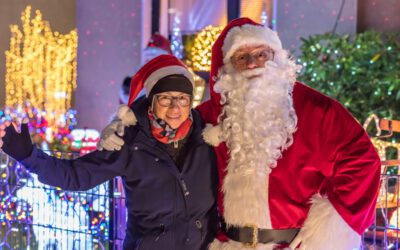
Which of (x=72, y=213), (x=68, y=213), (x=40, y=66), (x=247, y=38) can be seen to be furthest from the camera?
(x=40, y=66)

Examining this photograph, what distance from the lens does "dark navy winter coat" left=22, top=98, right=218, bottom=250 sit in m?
2.91

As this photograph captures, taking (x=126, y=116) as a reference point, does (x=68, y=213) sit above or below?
below

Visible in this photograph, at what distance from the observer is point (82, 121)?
426 inches

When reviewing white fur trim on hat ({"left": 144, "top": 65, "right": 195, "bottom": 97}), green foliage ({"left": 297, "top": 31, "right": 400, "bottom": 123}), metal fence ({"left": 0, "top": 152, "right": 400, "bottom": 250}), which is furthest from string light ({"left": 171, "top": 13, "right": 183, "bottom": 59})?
white fur trim on hat ({"left": 144, "top": 65, "right": 195, "bottom": 97})

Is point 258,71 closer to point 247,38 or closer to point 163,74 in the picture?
point 247,38

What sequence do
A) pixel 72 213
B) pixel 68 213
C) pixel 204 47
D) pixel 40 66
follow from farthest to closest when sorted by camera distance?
1. pixel 40 66
2. pixel 204 47
3. pixel 72 213
4. pixel 68 213

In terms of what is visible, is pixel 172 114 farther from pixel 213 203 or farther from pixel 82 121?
pixel 82 121

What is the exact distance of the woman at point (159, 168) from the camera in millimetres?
2900

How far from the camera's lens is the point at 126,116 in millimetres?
3059

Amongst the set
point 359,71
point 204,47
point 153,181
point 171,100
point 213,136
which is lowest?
point 153,181

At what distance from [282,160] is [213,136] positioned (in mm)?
340

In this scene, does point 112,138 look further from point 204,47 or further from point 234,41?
point 204,47

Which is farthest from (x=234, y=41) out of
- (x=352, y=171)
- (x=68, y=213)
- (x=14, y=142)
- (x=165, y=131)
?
(x=68, y=213)

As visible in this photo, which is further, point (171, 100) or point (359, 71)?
point (359, 71)
